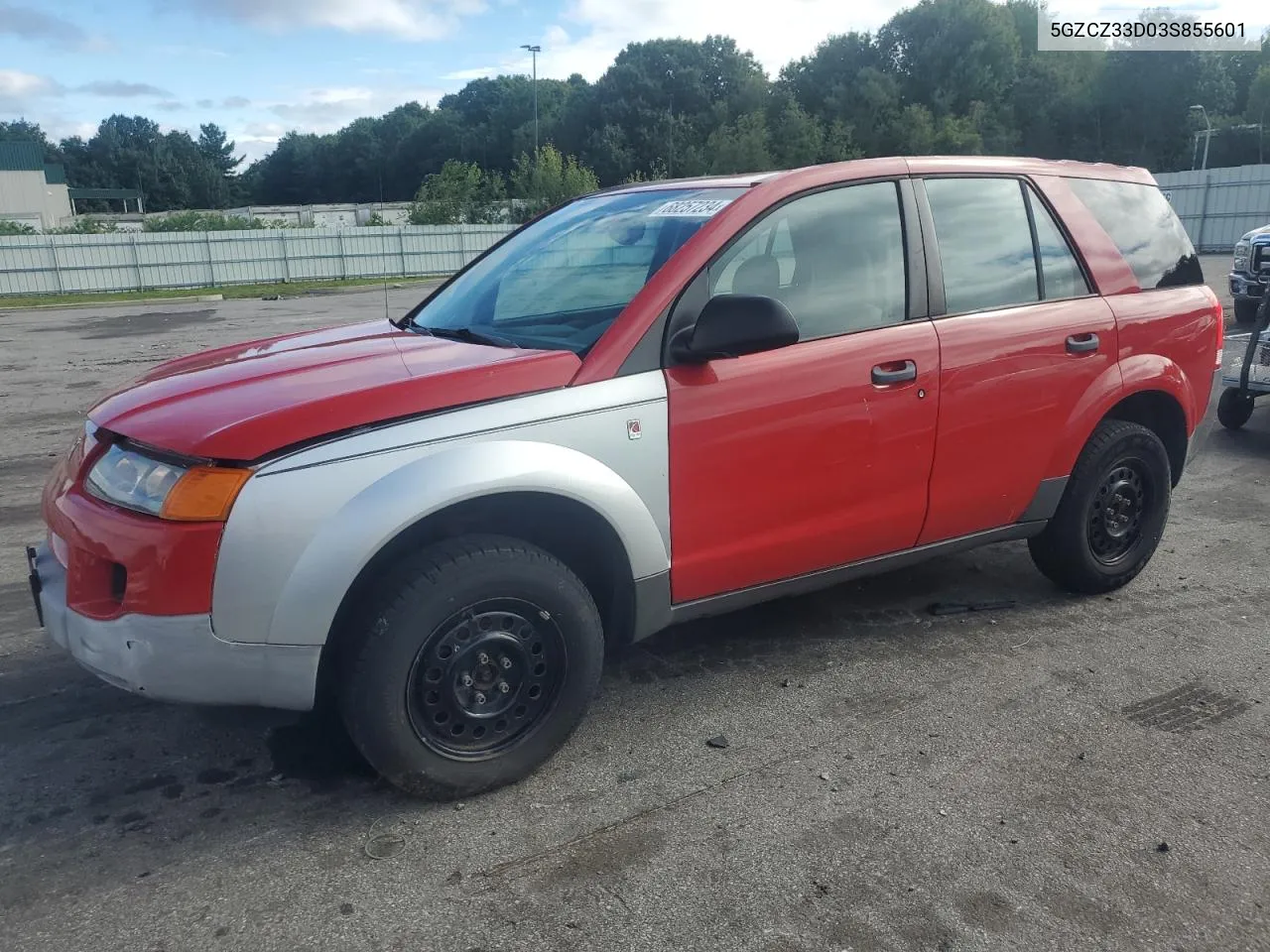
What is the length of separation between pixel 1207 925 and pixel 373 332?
323 centimetres

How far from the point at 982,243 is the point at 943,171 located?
319mm

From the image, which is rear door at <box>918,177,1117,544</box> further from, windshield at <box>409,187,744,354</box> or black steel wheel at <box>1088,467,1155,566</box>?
windshield at <box>409,187,744,354</box>

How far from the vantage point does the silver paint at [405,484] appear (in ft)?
8.58

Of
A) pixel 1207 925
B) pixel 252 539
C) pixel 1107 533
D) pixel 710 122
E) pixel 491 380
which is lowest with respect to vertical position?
pixel 1207 925

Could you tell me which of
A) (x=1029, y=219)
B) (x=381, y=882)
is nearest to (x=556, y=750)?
(x=381, y=882)

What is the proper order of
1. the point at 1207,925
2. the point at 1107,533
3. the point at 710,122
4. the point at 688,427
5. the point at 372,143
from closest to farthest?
the point at 1207,925, the point at 688,427, the point at 1107,533, the point at 710,122, the point at 372,143

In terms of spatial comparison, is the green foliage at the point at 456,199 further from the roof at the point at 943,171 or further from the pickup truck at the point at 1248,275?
the roof at the point at 943,171

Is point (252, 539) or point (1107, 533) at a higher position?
point (252, 539)

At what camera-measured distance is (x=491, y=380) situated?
A: 2.95m

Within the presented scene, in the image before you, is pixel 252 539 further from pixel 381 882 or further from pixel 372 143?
pixel 372 143

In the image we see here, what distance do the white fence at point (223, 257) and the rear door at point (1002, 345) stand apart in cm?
3110

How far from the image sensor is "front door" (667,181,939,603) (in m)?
3.25

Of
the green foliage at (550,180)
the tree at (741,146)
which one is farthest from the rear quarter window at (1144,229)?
the tree at (741,146)

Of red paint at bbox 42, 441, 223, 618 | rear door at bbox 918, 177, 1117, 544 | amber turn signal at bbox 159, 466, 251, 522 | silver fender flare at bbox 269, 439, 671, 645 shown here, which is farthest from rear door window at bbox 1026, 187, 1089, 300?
red paint at bbox 42, 441, 223, 618
